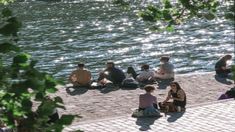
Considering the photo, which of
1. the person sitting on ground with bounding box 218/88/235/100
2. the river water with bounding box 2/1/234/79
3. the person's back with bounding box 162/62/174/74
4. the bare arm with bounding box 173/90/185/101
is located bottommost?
the river water with bounding box 2/1/234/79

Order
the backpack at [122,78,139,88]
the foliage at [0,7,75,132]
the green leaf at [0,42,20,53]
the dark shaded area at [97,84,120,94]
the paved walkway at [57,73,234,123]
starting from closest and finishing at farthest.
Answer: the foliage at [0,7,75,132]
the green leaf at [0,42,20,53]
the paved walkway at [57,73,234,123]
the dark shaded area at [97,84,120,94]
the backpack at [122,78,139,88]

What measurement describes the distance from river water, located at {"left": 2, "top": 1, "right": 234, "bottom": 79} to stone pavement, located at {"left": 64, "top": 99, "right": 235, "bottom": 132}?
1514 centimetres

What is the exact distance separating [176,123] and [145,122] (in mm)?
801

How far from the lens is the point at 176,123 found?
1470cm

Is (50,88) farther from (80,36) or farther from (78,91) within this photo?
(80,36)

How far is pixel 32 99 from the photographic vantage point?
331 cm

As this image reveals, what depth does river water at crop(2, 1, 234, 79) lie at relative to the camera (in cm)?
3434

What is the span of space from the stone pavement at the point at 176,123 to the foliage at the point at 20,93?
411 inches

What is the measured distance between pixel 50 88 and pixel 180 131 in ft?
36.2

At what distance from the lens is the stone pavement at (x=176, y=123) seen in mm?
14180

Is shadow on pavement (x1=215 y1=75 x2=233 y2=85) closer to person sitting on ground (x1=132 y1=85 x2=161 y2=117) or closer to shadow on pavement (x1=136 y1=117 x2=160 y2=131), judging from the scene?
person sitting on ground (x1=132 y1=85 x2=161 y2=117)

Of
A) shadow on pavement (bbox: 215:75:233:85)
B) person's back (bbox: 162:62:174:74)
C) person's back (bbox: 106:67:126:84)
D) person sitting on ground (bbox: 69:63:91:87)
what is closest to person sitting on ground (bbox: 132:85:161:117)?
person's back (bbox: 106:67:126:84)

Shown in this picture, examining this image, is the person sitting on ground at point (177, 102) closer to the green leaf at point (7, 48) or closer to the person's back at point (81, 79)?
the person's back at point (81, 79)

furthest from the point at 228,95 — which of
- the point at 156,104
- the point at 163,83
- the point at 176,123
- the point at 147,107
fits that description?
the point at 176,123
